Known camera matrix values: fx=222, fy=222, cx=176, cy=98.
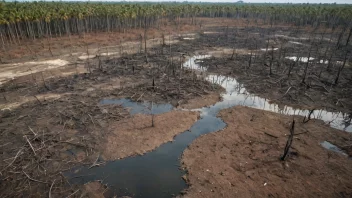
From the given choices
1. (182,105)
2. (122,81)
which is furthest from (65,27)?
(182,105)

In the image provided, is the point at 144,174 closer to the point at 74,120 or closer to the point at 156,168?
the point at 156,168

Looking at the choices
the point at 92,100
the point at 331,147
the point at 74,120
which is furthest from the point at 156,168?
the point at 331,147

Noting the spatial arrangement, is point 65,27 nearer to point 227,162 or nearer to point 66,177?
point 66,177

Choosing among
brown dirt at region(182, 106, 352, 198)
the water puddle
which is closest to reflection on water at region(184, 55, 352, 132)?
brown dirt at region(182, 106, 352, 198)

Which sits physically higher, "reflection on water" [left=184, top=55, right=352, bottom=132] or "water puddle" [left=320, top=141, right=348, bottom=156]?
"reflection on water" [left=184, top=55, right=352, bottom=132]

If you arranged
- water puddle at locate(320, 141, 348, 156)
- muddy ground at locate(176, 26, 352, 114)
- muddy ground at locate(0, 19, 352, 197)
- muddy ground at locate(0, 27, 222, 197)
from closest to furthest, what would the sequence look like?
muddy ground at locate(0, 27, 222, 197), muddy ground at locate(0, 19, 352, 197), water puddle at locate(320, 141, 348, 156), muddy ground at locate(176, 26, 352, 114)

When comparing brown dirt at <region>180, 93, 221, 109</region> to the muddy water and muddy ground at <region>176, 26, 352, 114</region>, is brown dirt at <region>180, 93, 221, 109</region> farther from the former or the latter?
the muddy water
